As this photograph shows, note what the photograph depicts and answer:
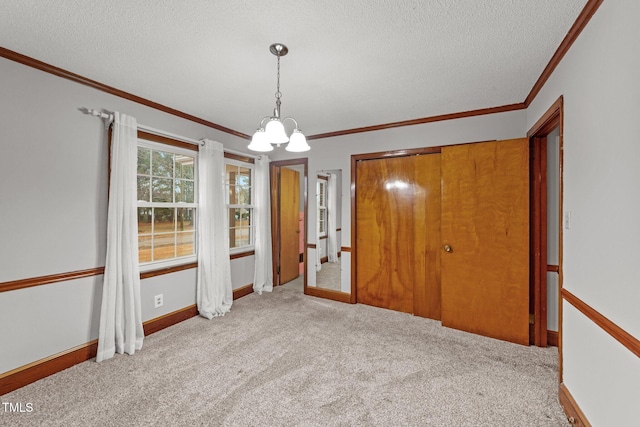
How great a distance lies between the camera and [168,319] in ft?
10.1

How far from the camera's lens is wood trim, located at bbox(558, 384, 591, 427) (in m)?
1.59

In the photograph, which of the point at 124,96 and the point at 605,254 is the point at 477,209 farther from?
the point at 124,96

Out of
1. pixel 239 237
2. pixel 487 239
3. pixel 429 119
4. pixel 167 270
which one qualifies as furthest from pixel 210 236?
pixel 487 239

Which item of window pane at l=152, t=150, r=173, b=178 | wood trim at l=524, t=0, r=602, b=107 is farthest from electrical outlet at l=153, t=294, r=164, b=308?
wood trim at l=524, t=0, r=602, b=107

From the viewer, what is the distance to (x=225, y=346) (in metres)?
2.65

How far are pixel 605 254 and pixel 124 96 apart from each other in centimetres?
379

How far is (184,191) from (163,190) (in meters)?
0.23

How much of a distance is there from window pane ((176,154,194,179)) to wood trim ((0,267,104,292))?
4.28 ft

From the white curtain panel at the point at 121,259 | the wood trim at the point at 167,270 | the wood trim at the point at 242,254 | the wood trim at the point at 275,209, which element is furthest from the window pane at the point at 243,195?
the white curtain panel at the point at 121,259

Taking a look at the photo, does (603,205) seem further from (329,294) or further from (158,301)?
(158,301)

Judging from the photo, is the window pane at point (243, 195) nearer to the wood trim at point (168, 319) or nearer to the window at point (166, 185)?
the window at point (166, 185)

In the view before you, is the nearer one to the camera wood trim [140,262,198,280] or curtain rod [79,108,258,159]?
curtain rod [79,108,258,159]

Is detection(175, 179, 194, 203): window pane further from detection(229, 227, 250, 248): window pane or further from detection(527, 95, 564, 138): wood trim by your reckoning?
detection(527, 95, 564, 138): wood trim

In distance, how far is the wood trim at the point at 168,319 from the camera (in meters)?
2.89
